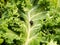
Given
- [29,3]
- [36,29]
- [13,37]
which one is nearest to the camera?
[13,37]

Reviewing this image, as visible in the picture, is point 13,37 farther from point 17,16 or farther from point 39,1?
point 39,1

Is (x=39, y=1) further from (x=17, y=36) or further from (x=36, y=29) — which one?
(x=17, y=36)

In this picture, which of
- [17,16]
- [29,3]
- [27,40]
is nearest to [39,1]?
[29,3]

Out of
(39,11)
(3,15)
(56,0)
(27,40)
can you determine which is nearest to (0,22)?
(3,15)

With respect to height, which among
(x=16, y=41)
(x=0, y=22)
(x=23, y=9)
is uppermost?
(x=23, y=9)

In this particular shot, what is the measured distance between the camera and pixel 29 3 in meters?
3.30

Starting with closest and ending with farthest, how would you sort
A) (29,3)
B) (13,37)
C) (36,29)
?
(13,37) < (36,29) < (29,3)

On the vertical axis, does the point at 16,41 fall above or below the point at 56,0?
below

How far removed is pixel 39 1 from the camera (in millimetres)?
3332

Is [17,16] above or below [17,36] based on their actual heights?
above

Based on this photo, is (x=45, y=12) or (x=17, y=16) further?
(x=45, y=12)

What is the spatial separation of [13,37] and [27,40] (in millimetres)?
251

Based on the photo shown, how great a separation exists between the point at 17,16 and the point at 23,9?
0.71 feet

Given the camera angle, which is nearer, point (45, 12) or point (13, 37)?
point (13, 37)
